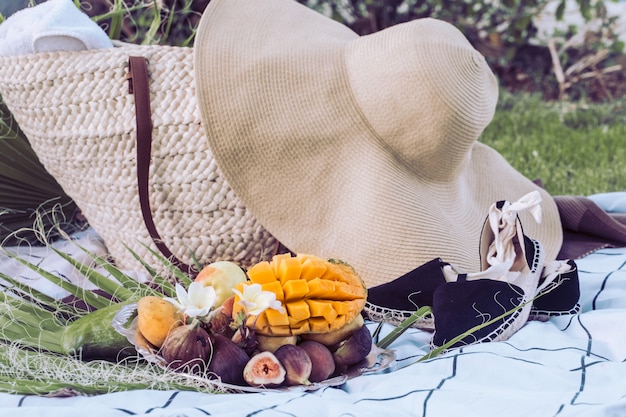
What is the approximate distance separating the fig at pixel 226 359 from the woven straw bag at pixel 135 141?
0.55 m

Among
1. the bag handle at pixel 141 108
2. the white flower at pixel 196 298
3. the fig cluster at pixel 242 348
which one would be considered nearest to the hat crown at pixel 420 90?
the bag handle at pixel 141 108

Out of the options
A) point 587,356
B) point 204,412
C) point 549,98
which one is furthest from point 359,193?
point 549,98

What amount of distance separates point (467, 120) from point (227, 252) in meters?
0.59

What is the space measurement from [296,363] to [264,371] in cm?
5

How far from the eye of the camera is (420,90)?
177cm

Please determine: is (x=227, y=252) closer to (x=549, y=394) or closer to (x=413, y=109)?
(x=413, y=109)

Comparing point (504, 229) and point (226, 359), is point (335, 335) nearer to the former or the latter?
point (226, 359)

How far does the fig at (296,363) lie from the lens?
1355 mm

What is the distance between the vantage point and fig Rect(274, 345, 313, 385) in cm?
136

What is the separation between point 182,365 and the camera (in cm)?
134

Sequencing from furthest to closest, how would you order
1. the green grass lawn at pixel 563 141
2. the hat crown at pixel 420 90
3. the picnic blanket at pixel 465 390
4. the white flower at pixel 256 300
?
the green grass lawn at pixel 563 141
the hat crown at pixel 420 90
the white flower at pixel 256 300
the picnic blanket at pixel 465 390

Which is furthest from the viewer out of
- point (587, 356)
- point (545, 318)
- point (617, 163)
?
point (617, 163)

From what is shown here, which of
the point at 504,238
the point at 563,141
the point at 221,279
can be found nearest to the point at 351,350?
the point at 221,279

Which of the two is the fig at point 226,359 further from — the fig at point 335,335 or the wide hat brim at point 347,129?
the wide hat brim at point 347,129
